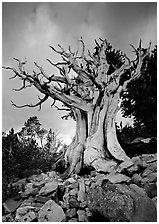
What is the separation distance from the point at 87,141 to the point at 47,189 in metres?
3.95

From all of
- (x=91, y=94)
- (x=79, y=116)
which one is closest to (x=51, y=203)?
(x=79, y=116)

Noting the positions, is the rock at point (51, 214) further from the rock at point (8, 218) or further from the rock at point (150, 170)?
the rock at point (150, 170)

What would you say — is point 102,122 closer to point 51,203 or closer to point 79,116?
point 79,116

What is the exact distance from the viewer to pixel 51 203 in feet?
19.0

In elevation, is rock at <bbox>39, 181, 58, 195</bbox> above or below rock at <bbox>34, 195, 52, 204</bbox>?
above

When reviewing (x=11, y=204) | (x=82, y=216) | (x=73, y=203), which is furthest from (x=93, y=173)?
(x=82, y=216)

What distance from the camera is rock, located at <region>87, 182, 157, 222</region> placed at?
457cm

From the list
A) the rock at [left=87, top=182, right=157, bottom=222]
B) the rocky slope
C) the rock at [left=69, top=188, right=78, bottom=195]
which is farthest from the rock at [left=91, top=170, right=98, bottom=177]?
the rock at [left=87, top=182, right=157, bottom=222]

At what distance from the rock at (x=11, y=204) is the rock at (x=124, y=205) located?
2.47 meters

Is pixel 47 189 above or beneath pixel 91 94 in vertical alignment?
beneath

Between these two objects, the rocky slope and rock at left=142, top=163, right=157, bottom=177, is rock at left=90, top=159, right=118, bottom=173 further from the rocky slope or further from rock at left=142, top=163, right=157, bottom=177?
rock at left=142, top=163, right=157, bottom=177

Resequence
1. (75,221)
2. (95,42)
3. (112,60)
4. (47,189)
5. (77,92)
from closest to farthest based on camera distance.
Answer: (75,221) < (47,189) < (77,92) < (95,42) < (112,60)

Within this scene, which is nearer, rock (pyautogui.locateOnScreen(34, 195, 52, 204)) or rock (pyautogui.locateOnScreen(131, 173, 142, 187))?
rock (pyautogui.locateOnScreen(34, 195, 52, 204))

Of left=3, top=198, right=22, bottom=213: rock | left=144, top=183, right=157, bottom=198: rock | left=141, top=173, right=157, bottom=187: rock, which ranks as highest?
left=141, top=173, right=157, bottom=187: rock
